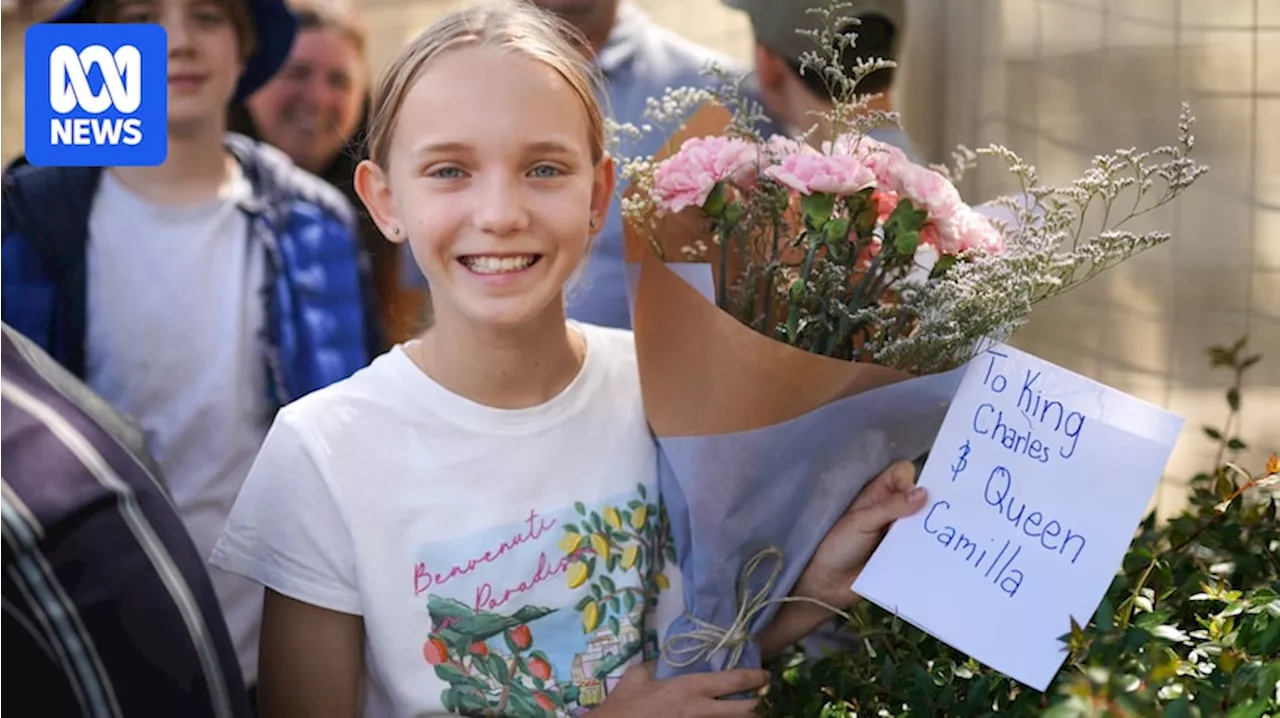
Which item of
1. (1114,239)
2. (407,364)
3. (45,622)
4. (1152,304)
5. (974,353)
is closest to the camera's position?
(45,622)

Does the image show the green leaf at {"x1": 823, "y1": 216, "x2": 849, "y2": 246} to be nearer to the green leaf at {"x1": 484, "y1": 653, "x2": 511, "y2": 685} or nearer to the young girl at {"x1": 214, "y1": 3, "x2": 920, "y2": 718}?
the young girl at {"x1": 214, "y1": 3, "x2": 920, "y2": 718}

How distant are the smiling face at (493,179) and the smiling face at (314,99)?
5.91 feet

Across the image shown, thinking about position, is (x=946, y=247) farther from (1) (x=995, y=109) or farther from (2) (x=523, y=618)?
(1) (x=995, y=109)

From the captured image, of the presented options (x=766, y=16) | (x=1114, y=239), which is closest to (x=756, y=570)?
(x=1114, y=239)

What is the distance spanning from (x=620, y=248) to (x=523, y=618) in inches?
41.2

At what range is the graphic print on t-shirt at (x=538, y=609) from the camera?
1.55 m

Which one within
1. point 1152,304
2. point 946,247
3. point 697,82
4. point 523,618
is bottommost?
point 523,618

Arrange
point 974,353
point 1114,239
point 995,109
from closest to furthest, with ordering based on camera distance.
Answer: point 1114,239 < point 974,353 < point 995,109

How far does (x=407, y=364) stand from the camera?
1650mm

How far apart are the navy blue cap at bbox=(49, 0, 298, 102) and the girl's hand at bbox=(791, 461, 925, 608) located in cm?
143

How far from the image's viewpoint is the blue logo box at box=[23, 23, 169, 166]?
64.8 inches

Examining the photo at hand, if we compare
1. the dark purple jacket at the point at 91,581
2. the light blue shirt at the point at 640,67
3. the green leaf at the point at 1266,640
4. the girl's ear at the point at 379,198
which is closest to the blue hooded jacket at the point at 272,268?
the light blue shirt at the point at 640,67

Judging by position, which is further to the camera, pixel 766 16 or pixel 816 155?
pixel 766 16

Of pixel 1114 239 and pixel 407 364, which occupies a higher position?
pixel 1114 239
